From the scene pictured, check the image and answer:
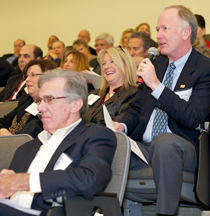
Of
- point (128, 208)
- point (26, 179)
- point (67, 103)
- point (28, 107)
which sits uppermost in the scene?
point (67, 103)

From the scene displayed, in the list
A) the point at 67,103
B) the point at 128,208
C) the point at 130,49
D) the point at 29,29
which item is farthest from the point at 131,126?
the point at 29,29

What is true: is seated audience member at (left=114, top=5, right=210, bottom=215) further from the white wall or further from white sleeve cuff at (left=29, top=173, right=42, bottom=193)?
the white wall

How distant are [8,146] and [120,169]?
2.48ft

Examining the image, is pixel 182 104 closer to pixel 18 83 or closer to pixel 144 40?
pixel 144 40

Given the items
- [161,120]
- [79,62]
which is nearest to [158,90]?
[161,120]

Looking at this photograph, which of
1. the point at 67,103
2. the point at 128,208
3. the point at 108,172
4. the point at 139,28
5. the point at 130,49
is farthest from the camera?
the point at 139,28

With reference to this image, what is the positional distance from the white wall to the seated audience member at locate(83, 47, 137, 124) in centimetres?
384

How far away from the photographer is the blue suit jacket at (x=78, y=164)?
80.2 inches

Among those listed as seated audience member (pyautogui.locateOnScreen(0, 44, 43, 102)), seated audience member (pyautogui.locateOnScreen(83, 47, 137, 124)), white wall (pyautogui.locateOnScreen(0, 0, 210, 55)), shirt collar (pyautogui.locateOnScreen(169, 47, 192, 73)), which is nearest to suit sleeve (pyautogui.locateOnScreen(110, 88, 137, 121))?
seated audience member (pyautogui.locateOnScreen(83, 47, 137, 124))

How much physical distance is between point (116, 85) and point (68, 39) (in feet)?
17.9

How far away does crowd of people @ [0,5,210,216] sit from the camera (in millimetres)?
2105

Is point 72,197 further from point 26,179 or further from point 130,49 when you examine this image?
point 130,49

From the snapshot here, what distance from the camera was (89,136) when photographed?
2.31 metres

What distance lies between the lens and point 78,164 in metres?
2.25
